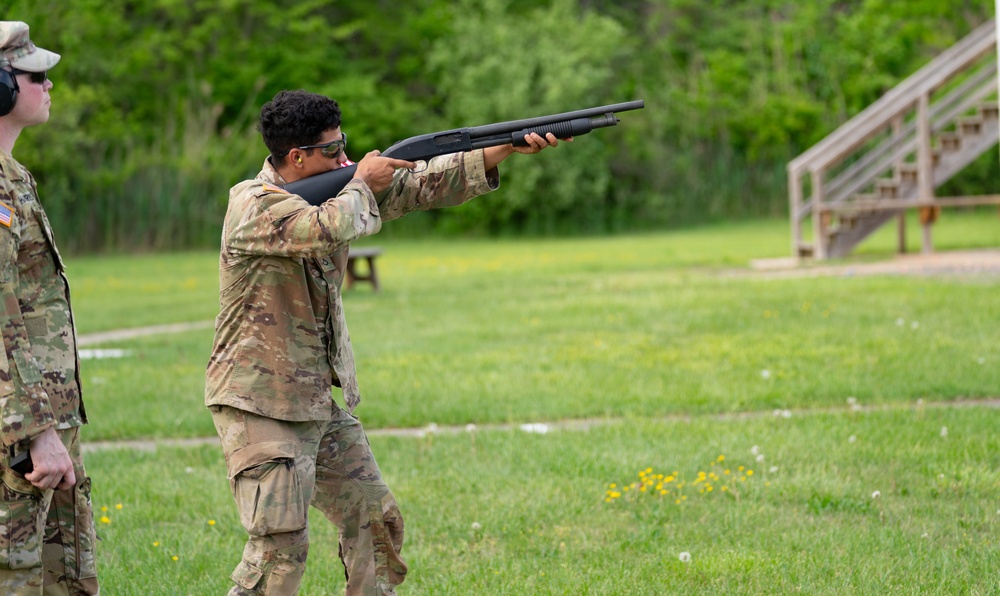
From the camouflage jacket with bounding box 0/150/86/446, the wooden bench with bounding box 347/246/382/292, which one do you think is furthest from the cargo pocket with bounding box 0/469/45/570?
the wooden bench with bounding box 347/246/382/292

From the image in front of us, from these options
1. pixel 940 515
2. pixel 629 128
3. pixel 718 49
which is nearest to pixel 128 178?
pixel 629 128

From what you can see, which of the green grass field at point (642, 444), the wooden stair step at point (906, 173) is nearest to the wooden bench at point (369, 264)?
the green grass field at point (642, 444)

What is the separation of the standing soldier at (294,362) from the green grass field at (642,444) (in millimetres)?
932

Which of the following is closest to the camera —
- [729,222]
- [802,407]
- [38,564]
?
[38,564]

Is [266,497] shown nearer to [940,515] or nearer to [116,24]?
[940,515]

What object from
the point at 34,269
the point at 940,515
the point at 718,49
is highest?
the point at 718,49

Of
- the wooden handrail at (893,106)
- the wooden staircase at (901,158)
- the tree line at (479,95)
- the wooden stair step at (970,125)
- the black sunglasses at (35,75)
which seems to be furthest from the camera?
the tree line at (479,95)

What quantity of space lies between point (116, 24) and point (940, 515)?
110 ft

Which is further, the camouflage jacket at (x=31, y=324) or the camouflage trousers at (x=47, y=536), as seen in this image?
the camouflage trousers at (x=47, y=536)

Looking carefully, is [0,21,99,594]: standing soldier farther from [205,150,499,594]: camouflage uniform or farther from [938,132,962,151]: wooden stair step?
[938,132,962,151]: wooden stair step

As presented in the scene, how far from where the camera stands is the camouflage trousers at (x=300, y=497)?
377 centimetres

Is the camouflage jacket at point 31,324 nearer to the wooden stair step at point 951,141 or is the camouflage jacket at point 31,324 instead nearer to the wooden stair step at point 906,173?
the wooden stair step at point 906,173

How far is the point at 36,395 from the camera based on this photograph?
3.32 meters

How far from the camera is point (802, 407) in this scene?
7.96 meters
